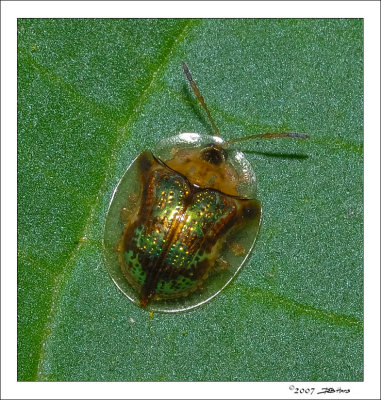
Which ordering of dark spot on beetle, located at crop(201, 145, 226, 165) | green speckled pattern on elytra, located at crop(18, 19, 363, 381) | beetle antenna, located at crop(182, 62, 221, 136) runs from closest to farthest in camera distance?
beetle antenna, located at crop(182, 62, 221, 136) → green speckled pattern on elytra, located at crop(18, 19, 363, 381) → dark spot on beetle, located at crop(201, 145, 226, 165)

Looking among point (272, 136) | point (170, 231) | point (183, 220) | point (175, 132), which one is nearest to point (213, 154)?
point (175, 132)

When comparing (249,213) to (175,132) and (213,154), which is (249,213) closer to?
(213,154)

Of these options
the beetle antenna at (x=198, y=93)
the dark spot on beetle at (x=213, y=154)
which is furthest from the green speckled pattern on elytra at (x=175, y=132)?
the dark spot on beetle at (x=213, y=154)

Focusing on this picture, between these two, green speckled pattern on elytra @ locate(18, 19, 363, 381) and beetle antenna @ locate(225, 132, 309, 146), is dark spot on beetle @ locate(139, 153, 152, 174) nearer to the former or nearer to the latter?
green speckled pattern on elytra @ locate(18, 19, 363, 381)

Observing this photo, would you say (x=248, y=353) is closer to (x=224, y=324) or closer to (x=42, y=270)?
(x=224, y=324)

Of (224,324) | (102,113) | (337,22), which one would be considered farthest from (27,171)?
(337,22)

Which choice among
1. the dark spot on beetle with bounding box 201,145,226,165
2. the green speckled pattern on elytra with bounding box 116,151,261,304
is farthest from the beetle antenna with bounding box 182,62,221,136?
the green speckled pattern on elytra with bounding box 116,151,261,304
